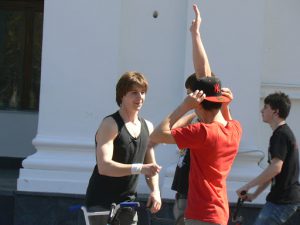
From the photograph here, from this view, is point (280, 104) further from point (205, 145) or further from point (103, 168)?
point (103, 168)

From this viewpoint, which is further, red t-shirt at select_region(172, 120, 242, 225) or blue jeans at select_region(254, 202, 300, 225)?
blue jeans at select_region(254, 202, 300, 225)

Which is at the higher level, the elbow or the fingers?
the elbow

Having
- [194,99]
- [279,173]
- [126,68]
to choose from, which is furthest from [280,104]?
[126,68]

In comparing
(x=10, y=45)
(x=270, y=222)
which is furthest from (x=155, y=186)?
(x=10, y=45)

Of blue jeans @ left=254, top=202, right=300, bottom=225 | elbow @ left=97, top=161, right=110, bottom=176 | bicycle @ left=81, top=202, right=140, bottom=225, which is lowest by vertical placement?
blue jeans @ left=254, top=202, right=300, bottom=225

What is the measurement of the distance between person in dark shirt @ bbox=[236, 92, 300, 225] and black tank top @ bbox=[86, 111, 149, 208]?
4.02ft

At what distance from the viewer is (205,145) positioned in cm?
434

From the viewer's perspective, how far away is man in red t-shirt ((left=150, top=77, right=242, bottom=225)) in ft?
14.2

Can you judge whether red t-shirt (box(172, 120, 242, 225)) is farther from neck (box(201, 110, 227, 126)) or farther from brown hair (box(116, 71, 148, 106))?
brown hair (box(116, 71, 148, 106))

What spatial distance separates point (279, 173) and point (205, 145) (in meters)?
1.72

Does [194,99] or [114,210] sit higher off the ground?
[194,99]

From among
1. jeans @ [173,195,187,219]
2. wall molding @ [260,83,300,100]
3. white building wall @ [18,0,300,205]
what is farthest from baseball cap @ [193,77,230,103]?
wall molding @ [260,83,300,100]

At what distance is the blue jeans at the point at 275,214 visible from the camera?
5799 mm

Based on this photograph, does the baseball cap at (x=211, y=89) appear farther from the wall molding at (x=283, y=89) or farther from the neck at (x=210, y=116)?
the wall molding at (x=283, y=89)
